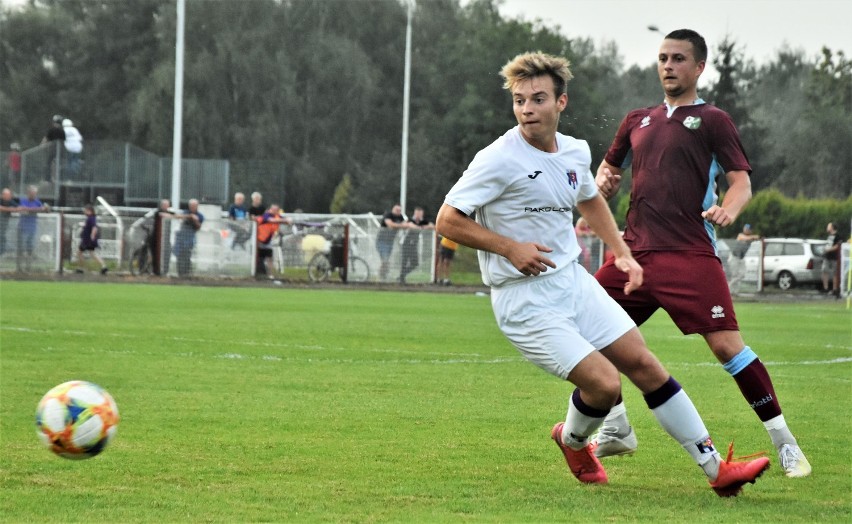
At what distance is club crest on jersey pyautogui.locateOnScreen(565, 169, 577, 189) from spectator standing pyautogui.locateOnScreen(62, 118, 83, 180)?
3539 centimetres

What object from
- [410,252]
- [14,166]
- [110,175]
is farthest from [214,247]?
[110,175]

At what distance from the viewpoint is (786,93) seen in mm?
84438

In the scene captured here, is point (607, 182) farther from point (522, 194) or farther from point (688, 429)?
point (688, 429)

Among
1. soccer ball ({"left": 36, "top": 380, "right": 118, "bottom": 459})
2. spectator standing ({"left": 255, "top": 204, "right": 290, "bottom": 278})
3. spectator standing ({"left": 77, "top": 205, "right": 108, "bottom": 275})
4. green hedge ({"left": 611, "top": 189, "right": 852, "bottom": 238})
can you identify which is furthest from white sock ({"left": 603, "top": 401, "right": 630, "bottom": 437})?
green hedge ({"left": 611, "top": 189, "right": 852, "bottom": 238})

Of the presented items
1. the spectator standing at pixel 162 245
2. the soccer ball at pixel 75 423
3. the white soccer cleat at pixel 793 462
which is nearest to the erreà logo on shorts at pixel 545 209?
the white soccer cleat at pixel 793 462

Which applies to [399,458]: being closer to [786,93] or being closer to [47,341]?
[47,341]

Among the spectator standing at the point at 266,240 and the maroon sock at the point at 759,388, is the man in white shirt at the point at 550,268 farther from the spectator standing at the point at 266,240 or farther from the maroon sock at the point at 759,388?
the spectator standing at the point at 266,240

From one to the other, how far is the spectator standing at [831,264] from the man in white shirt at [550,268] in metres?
28.2

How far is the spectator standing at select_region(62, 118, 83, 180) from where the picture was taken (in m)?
40.8

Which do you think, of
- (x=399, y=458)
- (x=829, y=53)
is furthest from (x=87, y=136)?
(x=399, y=458)

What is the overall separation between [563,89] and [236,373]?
5845 mm

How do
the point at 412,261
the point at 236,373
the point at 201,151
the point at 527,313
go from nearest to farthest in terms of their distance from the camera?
the point at 527,313, the point at 236,373, the point at 412,261, the point at 201,151

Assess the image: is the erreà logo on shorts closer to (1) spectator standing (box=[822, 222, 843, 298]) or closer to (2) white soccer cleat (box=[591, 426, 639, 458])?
(2) white soccer cleat (box=[591, 426, 639, 458])

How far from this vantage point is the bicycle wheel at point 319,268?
3081 cm
